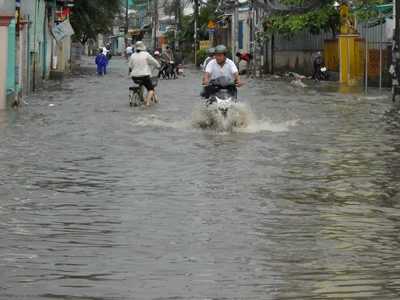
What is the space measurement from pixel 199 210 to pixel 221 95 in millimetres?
8749

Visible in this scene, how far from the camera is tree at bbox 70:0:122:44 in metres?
60.5

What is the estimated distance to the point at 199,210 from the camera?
9852 millimetres

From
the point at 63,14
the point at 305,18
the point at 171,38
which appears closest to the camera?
the point at 305,18

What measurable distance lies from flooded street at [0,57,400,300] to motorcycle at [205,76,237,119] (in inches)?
11.3

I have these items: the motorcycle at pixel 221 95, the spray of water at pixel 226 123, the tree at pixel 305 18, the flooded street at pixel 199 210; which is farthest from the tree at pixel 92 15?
the motorcycle at pixel 221 95

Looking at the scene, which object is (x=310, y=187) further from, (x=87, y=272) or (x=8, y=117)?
(x=8, y=117)

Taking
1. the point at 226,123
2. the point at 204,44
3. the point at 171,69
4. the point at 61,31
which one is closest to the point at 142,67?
the point at 226,123

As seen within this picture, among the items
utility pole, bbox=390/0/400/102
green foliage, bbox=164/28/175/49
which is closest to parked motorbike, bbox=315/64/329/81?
utility pole, bbox=390/0/400/102

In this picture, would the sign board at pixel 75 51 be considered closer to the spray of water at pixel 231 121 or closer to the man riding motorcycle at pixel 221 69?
the spray of water at pixel 231 121

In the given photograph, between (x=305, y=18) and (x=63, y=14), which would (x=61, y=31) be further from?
(x=305, y=18)

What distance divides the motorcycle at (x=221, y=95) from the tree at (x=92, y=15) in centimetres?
4210

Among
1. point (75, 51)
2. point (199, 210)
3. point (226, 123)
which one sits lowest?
point (199, 210)

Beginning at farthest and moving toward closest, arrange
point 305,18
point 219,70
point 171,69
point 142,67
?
point 171,69
point 305,18
point 142,67
point 219,70

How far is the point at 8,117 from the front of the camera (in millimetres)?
21094
